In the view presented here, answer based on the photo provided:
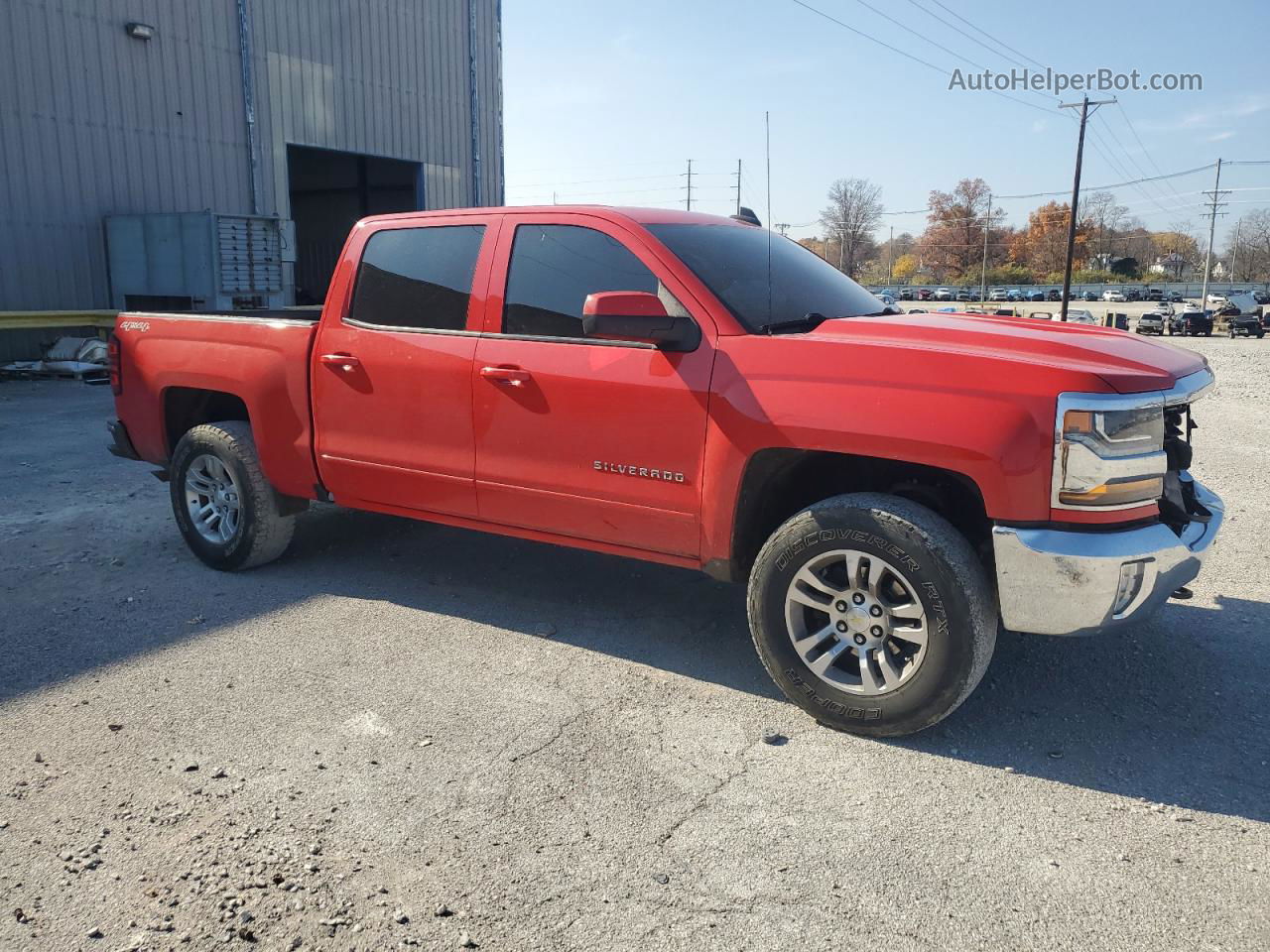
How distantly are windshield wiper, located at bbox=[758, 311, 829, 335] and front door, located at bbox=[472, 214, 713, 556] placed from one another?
262mm

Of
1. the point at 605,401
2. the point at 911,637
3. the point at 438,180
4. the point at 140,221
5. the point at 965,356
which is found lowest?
the point at 911,637

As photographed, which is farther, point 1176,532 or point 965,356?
point 1176,532

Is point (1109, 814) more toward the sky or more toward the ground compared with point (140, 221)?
more toward the ground

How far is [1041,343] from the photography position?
139 inches

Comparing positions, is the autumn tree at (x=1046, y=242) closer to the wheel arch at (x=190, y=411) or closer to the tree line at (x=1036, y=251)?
the tree line at (x=1036, y=251)

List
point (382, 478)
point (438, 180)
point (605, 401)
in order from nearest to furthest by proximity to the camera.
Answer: point (605, 401), point (382, 478), point (438, 180)

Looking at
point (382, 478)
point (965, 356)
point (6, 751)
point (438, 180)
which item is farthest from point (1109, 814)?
point (438, 180)

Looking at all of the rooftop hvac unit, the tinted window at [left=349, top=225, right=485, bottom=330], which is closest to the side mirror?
the tinted window at [left=349, top=225, right=485, bottom=330]

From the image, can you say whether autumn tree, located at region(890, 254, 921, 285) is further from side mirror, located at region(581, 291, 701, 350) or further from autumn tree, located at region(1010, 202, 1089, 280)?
side mirror, located at region(581, 291, 701, 350)

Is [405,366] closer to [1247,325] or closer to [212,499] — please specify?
[212,499]

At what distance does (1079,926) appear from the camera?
2.51 meters

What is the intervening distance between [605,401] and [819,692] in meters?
1.43

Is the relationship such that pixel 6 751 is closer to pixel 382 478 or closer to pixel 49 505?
pixel 382 478

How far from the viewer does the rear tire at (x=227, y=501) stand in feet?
17.4
